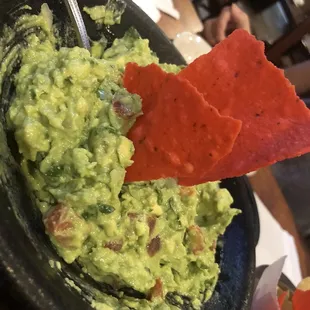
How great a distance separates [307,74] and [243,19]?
51 centimetres

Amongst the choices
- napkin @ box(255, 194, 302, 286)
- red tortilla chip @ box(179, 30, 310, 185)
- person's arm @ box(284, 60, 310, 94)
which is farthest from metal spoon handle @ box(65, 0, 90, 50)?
person's arm @ box(284, 60, 310, 94)

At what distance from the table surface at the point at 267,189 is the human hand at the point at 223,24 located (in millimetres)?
286

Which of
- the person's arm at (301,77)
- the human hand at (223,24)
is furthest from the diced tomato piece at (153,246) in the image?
the person's arm at (301,77)

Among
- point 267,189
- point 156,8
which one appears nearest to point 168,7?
point 156,8

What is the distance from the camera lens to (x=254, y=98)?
0.97 m

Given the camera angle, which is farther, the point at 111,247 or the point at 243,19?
the point at 243,19

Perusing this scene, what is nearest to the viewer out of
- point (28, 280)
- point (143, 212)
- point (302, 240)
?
point (28, 280)

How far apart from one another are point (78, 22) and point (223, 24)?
1.53 metres

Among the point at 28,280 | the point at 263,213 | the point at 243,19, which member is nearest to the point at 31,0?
the point at 28,280

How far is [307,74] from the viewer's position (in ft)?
9.43

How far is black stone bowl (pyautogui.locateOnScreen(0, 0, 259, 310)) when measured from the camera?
2.58 feet

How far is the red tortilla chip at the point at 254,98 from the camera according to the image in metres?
0.95

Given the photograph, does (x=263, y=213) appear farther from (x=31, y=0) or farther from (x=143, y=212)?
(x=31, y=0)

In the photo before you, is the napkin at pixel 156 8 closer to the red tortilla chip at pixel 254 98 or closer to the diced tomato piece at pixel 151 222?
the red tortilla chip at pixel 254 98
